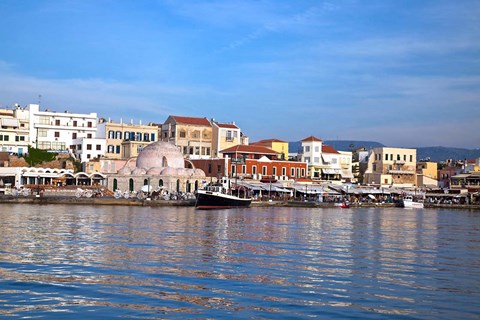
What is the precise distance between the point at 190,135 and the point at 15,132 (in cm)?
2359

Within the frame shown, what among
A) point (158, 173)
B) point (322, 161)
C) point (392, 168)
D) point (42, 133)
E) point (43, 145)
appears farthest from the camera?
point (392, 168)

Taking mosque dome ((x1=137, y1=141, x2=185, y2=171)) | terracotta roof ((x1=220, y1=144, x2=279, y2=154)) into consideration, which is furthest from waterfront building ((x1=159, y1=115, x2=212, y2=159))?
mosque dome ((x1=137, y1=141, x2=185, y2=171))

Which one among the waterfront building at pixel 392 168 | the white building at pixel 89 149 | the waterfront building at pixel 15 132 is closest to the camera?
the waterfront building at pixel 15 132

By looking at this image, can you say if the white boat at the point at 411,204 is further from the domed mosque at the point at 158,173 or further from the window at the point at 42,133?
the window at the point at 42,133

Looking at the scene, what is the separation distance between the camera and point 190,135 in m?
93.1

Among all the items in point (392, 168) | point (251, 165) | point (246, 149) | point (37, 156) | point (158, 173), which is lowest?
point (158, 173)

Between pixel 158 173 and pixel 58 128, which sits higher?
pixel 58 128

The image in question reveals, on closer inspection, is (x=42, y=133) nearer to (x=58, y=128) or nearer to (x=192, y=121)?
(x=58, y=128)

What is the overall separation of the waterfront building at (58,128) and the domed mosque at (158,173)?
1180cm

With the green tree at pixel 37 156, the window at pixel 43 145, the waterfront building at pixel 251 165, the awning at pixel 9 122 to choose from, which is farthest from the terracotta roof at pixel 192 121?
the awning at pixel 9 122

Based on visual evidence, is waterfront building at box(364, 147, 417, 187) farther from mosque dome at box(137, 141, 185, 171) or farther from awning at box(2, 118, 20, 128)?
→ awning at box(2, 118, 20, 128)

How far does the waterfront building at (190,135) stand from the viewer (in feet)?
302

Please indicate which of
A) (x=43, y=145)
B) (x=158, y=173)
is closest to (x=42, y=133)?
(x=43, y=145)

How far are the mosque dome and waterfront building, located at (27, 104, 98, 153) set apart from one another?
496 inches
